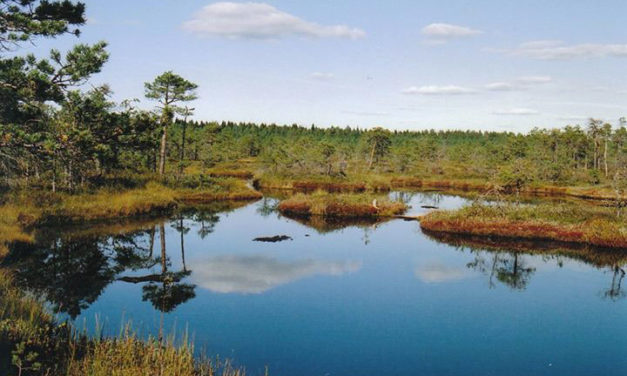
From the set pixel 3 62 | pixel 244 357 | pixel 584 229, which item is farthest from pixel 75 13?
pixel 584 229

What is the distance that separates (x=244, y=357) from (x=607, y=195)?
191 feet

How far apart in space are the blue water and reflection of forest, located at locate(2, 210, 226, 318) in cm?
16

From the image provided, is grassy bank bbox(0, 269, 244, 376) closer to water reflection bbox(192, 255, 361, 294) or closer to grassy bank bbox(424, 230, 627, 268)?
water reflection bbox(192, 255, 361, 294)

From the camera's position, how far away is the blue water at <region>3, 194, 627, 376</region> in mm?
13086

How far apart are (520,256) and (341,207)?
649 inches

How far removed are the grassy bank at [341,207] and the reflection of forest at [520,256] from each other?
7.84 m

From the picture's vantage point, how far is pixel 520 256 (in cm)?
2605

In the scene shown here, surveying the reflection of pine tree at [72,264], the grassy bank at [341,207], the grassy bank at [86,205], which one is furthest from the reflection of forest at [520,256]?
the grassy bank at [86,205]

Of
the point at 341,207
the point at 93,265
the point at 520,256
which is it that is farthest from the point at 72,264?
the point at 520,256

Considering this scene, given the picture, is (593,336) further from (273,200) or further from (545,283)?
(273,200)

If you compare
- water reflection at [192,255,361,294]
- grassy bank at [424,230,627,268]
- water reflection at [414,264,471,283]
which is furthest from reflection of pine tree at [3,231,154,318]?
grassy bank at [424,230,627,268]

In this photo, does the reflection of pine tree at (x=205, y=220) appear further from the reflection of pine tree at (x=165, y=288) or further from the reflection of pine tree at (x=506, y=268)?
the reflection of pine tree at (x=506, y=268)

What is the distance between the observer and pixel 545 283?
21203mm

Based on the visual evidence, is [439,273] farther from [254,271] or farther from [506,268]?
[254,271]
